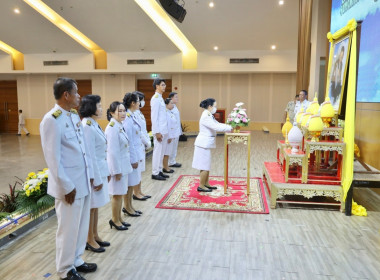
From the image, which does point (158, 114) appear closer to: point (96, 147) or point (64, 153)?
point (96, 147)

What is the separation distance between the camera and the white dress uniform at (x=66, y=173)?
2277 millimetres

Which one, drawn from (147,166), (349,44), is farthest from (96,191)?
(147,166)

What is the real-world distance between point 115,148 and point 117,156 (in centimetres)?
9

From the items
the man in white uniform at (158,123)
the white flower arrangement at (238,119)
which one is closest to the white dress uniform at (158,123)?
the man in white uniform at (158,123)

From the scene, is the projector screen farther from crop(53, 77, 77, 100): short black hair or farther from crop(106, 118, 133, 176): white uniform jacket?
crop(53, 77, 77, 100): short black hair

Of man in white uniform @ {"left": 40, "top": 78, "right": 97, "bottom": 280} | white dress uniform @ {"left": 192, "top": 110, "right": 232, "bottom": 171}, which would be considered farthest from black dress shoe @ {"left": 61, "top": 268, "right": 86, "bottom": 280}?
white dress uniform @ {"left": 192, "top": 110, "right": 232, "bottom": 171}

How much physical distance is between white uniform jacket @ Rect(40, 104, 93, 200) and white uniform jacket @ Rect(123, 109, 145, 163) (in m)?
1.18

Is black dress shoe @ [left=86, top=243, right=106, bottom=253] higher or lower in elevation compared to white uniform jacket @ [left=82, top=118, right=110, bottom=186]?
lower

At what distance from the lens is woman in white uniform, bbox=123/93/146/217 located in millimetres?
3795

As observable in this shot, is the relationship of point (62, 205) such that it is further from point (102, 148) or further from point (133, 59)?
point (133, 59)

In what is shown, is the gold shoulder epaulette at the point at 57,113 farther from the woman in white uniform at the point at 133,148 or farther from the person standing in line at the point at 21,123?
the person standing in line at the point at 21,123

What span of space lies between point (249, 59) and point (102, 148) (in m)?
9.84

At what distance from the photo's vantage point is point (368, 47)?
16.2ft

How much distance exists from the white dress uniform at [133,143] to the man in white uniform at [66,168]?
46.7 inches
